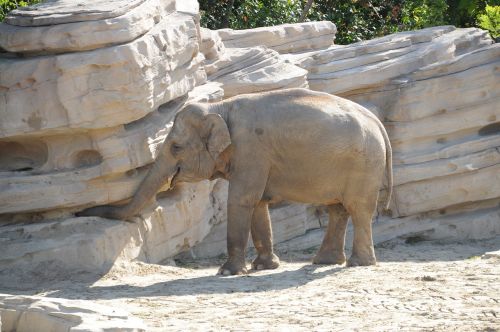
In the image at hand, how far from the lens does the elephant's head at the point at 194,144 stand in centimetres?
1180

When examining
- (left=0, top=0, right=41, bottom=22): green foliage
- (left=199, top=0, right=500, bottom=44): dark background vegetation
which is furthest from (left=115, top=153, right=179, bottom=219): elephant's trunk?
(left=199, top=0, right=500, bottom=44): dark background vegetation

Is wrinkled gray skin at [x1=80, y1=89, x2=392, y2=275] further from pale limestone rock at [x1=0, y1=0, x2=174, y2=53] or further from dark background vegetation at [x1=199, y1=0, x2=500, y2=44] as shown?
dark background vegetation at [x1=199, y1=0, x2=500, y2=44]

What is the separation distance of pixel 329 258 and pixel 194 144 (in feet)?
6.14

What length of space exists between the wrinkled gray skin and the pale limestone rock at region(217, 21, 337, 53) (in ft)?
10.0

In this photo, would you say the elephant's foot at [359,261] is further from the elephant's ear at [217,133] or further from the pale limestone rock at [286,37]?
the pale limestone rock at [286,37]

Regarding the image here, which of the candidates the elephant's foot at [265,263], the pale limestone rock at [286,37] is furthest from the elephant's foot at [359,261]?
the pale limestone rock at [286,37]

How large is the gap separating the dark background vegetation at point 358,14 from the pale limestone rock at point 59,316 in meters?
10.3

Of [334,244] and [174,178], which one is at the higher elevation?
[174,178]

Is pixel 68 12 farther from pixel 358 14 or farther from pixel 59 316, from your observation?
pixel 358 14

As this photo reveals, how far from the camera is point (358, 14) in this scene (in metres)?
20.4

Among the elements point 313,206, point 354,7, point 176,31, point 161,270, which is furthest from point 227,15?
point 161,270

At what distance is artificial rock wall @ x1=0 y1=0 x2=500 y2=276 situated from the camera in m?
11.3

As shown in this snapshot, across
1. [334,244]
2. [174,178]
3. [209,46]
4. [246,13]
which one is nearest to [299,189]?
[334,244]

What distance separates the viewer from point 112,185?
464 inches
